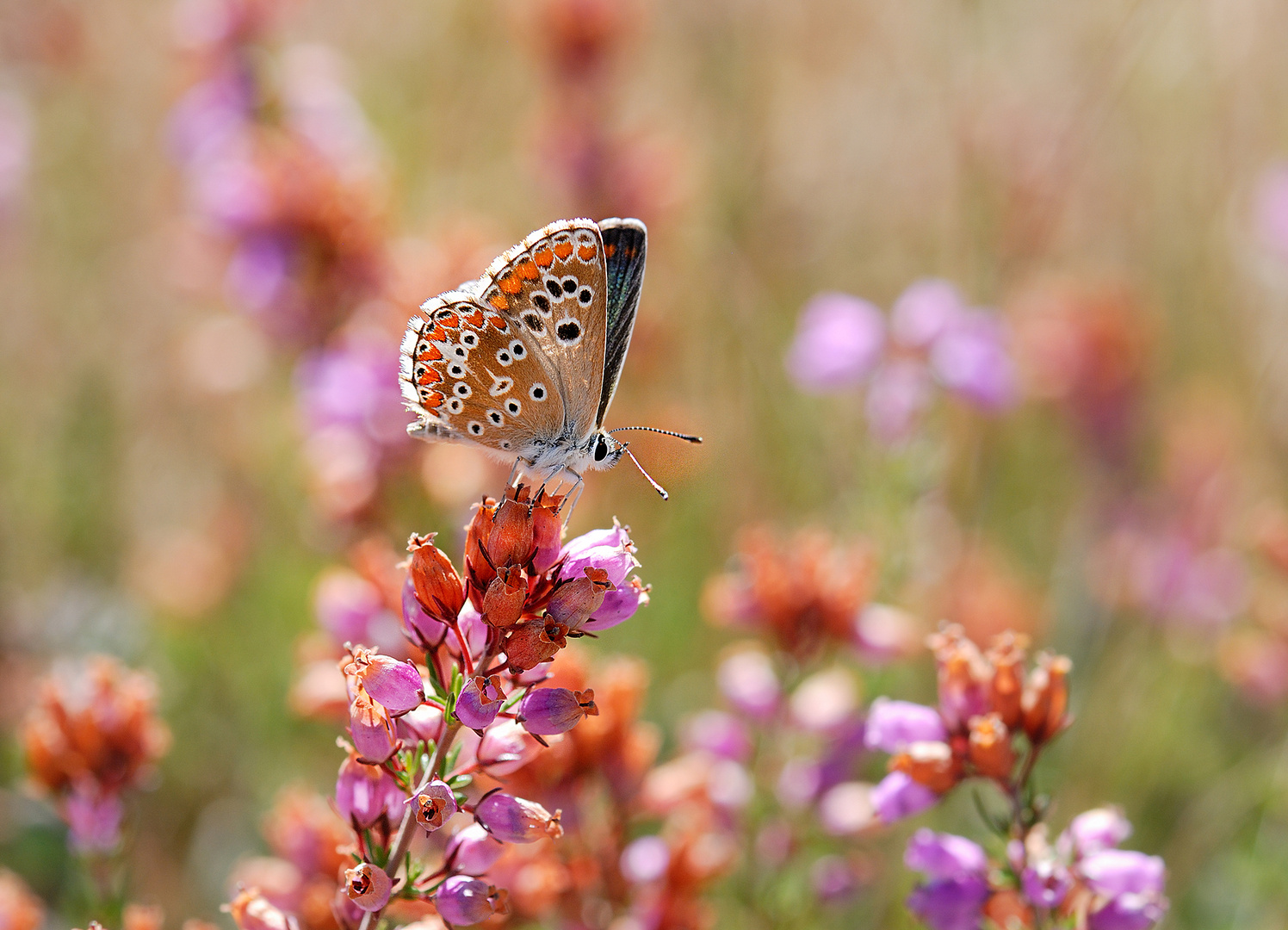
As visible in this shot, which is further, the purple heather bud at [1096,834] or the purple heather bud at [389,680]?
the purple heather bud at [1096,834]

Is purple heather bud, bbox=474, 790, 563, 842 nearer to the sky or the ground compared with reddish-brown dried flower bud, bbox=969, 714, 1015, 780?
nearer to the ground

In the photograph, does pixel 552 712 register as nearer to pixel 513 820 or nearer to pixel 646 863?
pixel 513 820

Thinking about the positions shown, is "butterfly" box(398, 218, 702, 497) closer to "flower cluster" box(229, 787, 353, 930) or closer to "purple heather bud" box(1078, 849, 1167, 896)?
"flower cluster" box(229, 787, 353, 930)

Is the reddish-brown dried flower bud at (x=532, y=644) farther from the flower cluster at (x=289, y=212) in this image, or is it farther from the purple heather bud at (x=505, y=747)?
the flower cluster at (x=289, y=212)

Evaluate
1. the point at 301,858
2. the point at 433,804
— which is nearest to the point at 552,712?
the point at 433,804

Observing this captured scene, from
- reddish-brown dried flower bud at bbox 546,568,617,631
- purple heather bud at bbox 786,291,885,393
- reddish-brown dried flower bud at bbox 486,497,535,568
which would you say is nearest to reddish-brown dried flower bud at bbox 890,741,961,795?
reddish-brown dried flower bud at bbox 546,568,617,631

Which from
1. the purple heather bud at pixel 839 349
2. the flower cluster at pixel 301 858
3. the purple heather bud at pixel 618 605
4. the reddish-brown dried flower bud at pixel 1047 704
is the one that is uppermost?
the purple heather bud at pixel 839 349

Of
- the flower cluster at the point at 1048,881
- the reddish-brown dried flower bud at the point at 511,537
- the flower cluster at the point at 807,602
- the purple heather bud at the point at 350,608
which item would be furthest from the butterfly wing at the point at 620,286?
the flower cluster at the point at 1048,881
